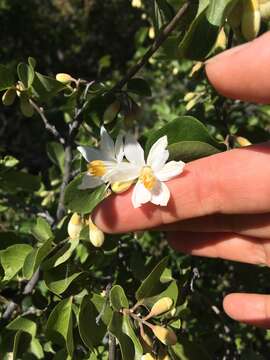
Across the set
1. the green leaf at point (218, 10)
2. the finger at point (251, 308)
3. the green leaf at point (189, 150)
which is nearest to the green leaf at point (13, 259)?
the green leaf at point (189, 150)

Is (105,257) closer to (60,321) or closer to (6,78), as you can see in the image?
(60,321)

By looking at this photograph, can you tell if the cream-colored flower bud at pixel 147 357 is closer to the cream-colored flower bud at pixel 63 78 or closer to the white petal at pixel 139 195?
the white petal at pixel 139 195

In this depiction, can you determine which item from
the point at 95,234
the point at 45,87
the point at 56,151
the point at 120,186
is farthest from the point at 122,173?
the point at 56,151

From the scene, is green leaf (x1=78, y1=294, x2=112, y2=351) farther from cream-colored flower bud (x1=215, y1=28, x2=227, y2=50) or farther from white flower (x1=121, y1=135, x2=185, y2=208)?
cream-colored flower bud (x1=215, y1=28, x2=227, y2=50)

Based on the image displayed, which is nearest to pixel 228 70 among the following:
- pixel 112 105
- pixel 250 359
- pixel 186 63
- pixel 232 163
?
pixel 232 163

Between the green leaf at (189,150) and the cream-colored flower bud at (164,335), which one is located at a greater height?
the green leaf at (189,150)

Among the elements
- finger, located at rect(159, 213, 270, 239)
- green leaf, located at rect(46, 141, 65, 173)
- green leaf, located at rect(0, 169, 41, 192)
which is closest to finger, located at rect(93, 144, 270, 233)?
finger, located at rect(159, 213, 270, 239)
